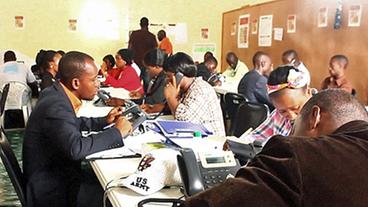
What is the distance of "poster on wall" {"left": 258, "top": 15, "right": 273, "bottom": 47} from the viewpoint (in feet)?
23.7

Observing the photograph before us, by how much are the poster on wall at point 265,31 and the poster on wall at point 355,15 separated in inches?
77.1

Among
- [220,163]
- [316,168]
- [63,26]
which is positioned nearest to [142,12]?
[63,26]

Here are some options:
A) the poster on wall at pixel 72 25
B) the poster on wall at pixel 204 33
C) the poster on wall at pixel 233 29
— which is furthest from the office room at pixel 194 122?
the poster on wall at pixel 204 33

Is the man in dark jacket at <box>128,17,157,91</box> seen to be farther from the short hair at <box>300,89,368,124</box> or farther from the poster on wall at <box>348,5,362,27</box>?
the short hair at <box>300,89,368,124</box>

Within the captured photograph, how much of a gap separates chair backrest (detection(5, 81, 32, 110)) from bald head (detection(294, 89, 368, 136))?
15.5 feet

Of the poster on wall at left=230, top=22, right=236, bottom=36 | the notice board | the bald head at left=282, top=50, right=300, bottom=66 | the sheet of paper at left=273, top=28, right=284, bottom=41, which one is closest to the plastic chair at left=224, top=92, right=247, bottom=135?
the notice board

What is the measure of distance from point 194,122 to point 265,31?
16.1ft

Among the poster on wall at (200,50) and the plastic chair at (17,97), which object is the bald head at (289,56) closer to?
the poster on wall at (200,50)

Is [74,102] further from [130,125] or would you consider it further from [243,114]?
[243,114]

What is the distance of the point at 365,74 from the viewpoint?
5066mm

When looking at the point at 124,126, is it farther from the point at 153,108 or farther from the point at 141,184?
the point at 153,108

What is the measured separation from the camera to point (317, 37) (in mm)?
6000

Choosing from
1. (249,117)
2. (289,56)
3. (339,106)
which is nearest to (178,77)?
(249,117)

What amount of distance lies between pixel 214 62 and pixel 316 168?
21.6 ft
